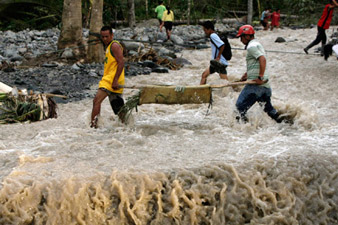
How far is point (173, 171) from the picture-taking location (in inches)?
161

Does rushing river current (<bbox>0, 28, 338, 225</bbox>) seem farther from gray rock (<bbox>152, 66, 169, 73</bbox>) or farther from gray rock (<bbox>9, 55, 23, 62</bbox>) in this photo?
gray rock (<bbox>9, 55, 23, 62</bbox>)

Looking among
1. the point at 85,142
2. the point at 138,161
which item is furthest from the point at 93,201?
the point at 85,142

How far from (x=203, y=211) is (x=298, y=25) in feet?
58.1

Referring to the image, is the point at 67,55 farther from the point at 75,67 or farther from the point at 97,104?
the point at 97,104

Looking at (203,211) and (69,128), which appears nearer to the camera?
(203,211)

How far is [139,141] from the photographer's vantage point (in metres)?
5.08

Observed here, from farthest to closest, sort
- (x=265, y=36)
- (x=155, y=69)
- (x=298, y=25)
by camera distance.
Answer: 1. (x=298, y=25)
2. (x=265, y=36)
3. (x=155, y=69)

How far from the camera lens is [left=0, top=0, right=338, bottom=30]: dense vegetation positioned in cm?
1516

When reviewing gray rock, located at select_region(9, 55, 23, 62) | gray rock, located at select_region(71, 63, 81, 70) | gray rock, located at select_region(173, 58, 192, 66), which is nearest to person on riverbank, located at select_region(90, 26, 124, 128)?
gray rock, located at select_region(71, 63, 81, 70)

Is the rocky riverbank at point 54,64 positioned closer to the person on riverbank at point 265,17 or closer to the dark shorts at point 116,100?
the dark shorts at point 116,100

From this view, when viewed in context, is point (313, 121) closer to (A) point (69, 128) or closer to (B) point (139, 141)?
(B) point (139, 141)

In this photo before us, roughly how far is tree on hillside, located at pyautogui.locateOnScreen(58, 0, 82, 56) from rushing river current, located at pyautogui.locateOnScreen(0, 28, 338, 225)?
4.60 m

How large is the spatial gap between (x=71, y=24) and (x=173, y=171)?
7.17 m

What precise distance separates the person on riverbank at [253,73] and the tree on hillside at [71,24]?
6096 mm
